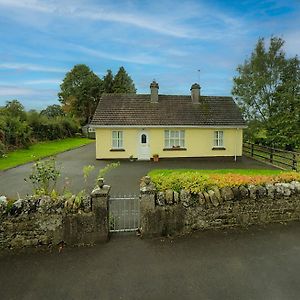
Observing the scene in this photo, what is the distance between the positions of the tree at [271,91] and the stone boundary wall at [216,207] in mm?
19169

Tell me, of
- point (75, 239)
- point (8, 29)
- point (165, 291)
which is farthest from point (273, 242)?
point (8, 29)

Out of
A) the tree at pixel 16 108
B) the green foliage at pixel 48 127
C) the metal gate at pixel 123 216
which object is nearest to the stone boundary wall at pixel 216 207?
the metal gate at pixel 123 216

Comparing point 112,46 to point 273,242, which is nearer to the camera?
point 273,242

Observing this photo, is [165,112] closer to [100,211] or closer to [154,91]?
[154,91]

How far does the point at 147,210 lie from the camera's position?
5828mm

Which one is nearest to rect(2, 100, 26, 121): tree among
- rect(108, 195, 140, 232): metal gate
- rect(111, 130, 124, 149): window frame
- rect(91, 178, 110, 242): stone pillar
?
rect(111, 130, 124, 149): window frame

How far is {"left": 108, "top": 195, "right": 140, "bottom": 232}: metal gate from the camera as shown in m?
6.21

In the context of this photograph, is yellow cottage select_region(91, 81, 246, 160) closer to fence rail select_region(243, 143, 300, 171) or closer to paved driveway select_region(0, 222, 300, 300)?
fence rail select_region(243, 143, 300, 171)

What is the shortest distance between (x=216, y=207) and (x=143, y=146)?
44.3 ft

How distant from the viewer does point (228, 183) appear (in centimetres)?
630

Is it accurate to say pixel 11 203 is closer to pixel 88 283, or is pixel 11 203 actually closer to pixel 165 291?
pixel 88 283

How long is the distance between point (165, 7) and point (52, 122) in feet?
92.5

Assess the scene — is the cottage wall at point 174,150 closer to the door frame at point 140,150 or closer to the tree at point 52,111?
the door frame at point 140,150

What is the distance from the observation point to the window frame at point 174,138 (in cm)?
1966
